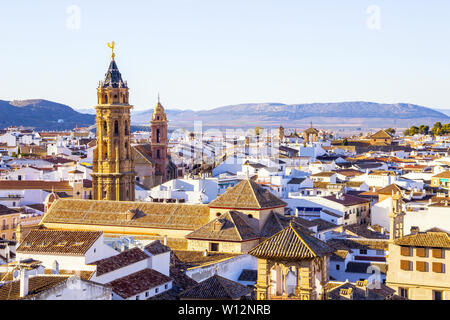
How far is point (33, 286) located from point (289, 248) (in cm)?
790

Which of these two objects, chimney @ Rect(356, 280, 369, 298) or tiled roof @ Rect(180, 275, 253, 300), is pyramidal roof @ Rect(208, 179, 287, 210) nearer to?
Answer: chimney @ Rect(356, 280, 369, 298)

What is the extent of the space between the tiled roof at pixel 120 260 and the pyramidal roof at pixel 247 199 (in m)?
10.8

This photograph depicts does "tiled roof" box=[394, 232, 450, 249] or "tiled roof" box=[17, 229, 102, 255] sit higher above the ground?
"tiled roof" box=[17, 229, 102, 255]

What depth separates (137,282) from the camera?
29656 mm

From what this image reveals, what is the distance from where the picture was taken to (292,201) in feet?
196

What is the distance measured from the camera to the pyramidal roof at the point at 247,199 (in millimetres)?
42031

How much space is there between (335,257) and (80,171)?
37.0 meters

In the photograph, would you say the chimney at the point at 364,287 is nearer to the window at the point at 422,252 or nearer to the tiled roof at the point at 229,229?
the window at the point at 422,252

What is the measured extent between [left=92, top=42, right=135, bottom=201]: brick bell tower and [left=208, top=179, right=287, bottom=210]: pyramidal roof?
59.7 feet

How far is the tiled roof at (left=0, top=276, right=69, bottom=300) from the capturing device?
77.5 ft

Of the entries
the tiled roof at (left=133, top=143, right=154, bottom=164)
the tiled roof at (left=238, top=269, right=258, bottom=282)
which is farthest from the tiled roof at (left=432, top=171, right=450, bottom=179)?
the tiled roof at (left=238, top=269, right=258, bottom=282)

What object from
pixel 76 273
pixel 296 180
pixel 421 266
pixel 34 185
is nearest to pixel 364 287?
pixel 421 266
